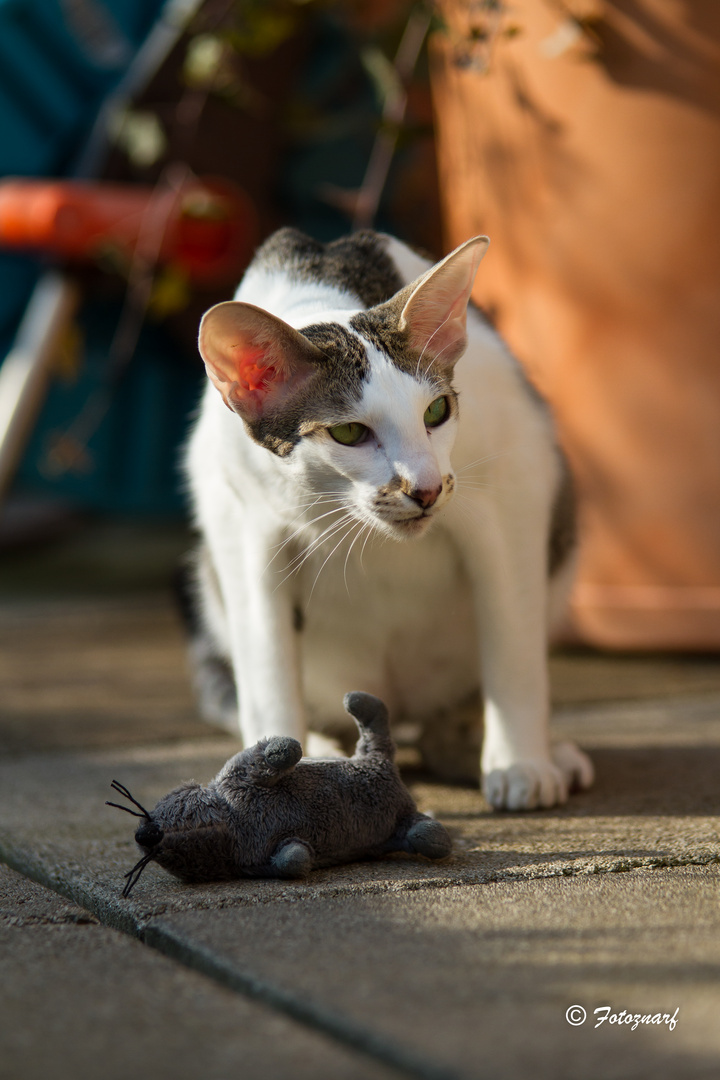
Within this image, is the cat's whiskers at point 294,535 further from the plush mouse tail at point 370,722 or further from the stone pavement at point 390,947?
the stone pavement at point 390,947

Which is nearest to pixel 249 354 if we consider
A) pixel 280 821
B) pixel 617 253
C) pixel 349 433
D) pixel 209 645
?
pixel 349 433

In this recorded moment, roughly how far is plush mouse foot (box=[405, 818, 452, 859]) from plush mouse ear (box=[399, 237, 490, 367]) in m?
0.61

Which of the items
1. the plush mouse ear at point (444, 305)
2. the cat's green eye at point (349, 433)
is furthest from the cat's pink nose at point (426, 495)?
the plush mouse ear at point (444, 305)

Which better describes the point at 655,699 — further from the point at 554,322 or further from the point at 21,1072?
the point at 21,1072

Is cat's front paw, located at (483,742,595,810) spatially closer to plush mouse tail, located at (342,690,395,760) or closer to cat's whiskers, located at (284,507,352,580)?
plush mouse tail, located at (342,690,395,760)

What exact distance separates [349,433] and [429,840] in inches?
20.1

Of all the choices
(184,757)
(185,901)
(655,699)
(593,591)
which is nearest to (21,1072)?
(185,901)

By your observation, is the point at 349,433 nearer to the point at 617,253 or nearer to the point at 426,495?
the point at 426,495

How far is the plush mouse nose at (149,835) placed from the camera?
4.01ft

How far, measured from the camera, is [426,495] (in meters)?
1.32

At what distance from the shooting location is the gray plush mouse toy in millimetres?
1246

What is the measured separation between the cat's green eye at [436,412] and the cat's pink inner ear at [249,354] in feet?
0.55

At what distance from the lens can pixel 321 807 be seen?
131cm

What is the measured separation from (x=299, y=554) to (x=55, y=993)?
2.39 feet
